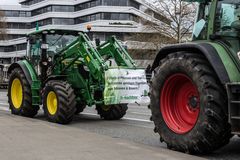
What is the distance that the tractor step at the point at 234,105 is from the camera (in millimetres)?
6117

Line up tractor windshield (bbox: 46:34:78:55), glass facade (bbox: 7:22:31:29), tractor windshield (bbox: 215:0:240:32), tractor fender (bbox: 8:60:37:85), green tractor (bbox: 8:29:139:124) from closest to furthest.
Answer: tractor windshield (bbox: 215:0:240:32) < green tractor (bbox: 8:29:139:124) < tractor fender (bbox: 8:60:37:85) < tractor windshield (bbox: 46:34:78:55) < glass facade (bbox: 7:22:31:29)

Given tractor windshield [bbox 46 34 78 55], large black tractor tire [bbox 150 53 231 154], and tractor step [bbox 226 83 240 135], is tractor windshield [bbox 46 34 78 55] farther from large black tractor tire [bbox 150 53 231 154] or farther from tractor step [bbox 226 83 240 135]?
tractor step [bbox 226 83 240 135]

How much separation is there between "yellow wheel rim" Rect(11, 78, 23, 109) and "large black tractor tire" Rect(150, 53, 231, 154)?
281 inches

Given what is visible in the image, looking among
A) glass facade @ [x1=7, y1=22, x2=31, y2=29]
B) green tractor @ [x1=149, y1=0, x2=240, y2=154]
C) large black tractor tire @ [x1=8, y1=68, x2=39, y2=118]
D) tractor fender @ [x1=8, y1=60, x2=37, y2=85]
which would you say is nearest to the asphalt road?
green tractor @ [x1=149, y1=0, x2=240, y2=154]

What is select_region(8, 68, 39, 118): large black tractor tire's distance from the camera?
42.2 ft

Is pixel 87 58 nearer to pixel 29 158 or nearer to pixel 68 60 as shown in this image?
pixel 68 60

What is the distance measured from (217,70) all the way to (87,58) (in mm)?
5574

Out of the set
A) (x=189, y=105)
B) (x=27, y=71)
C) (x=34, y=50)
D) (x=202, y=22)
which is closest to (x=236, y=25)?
(x=202, y=22)

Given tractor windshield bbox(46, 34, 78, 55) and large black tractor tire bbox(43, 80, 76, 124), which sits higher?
tractor windshield bbox(46, 34, 78, 55)

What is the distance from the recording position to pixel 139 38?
1780 inches

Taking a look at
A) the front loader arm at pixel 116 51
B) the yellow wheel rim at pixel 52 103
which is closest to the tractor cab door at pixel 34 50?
the yellow wheel rim at pixel 52 103

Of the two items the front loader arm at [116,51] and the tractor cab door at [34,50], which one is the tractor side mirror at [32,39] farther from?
the front loader arm at [116,51]

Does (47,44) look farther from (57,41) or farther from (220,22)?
(220,22)

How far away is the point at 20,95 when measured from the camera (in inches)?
542
